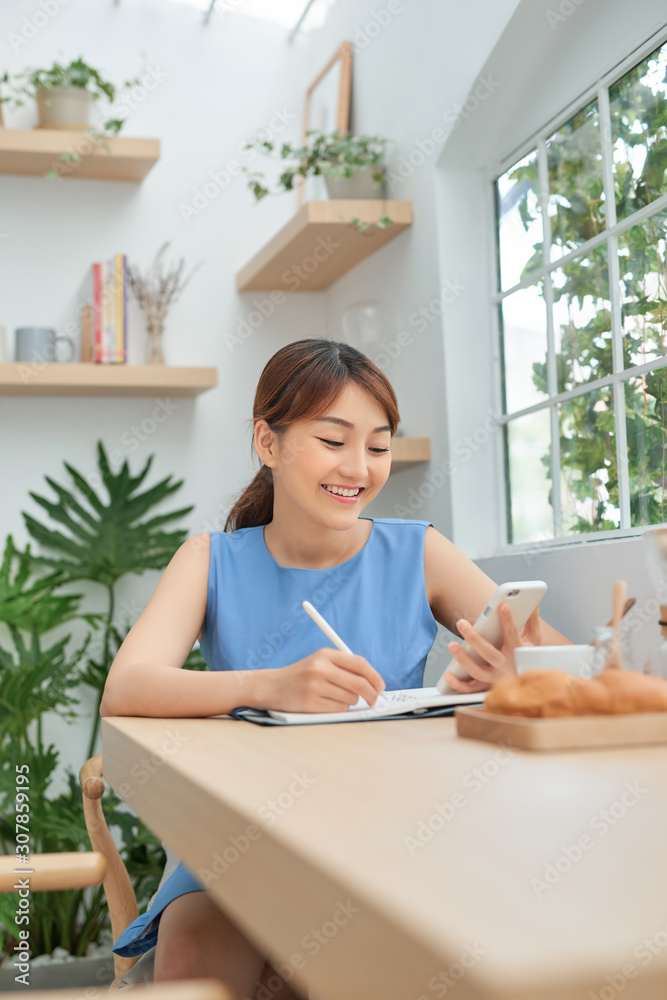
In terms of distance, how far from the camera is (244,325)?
318cm

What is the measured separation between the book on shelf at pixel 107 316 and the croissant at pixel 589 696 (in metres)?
2.25

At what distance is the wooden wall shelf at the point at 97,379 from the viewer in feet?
8.96

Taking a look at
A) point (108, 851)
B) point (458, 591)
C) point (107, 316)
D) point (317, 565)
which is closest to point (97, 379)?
point (107, 316)

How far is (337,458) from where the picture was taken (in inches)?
60.1

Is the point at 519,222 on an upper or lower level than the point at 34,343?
upper

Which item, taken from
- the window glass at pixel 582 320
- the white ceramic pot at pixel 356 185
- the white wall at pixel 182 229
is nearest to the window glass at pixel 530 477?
the window glass at pixel 582 320

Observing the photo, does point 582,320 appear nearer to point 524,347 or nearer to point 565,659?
point 524,347

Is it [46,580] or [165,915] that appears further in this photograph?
[46,580]

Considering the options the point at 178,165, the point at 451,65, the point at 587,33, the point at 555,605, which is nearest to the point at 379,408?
the point at 555,605

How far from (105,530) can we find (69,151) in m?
1.15

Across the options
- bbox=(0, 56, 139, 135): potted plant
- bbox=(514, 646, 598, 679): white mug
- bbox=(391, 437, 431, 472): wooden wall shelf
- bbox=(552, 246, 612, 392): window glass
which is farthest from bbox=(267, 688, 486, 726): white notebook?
bbox=(0, 56, 139, 135): potted plant

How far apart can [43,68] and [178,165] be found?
50 centimetres

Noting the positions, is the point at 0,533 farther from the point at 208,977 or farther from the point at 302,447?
the point at 208,977

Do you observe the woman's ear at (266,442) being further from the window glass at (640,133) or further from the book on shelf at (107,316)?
the book on shelf at (107,316)
